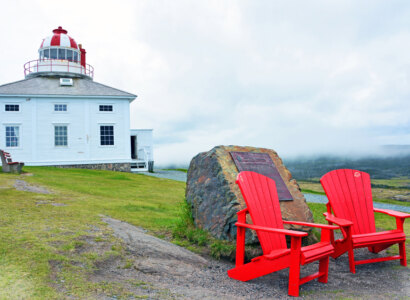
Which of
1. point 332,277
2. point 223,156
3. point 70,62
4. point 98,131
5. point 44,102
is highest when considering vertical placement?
point 70,62

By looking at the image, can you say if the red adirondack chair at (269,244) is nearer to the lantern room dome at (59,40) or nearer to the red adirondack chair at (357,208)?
the red adirondack chair at (357,208)

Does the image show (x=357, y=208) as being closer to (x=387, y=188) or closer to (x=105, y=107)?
(x=387, y=188)

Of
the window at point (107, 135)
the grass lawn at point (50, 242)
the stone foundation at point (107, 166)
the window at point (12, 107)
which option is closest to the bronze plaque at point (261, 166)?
the grass lawn at point (50, 242)

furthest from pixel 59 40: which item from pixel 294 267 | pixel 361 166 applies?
pixel 294 267

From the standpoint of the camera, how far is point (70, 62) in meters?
25.1

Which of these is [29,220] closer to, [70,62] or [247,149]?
[247,149]

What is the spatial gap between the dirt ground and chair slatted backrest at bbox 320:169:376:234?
57 centimetres

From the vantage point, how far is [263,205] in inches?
159

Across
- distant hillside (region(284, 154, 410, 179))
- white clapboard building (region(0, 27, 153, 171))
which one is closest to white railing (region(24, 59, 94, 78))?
white clapboard building (region(0, 27, 153, 171))

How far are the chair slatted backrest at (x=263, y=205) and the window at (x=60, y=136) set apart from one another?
21.1m

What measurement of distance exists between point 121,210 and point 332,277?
15.4 ft

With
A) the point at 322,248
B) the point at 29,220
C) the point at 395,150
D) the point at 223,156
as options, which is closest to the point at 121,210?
the point at 29,220

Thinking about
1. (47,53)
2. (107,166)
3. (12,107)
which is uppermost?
(47,53)

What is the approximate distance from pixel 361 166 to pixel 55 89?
19135mm
